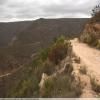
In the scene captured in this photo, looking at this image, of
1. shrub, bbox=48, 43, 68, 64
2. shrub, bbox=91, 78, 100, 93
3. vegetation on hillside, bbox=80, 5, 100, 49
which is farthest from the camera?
vegetation on hillside, bbox=80, 5, 100, 49

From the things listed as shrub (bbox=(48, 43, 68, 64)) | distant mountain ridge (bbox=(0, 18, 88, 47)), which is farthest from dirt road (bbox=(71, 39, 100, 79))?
distant mountain ridge (bbox=(0, 18, 88, 47))

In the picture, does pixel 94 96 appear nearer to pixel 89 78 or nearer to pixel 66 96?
pixel 66 96

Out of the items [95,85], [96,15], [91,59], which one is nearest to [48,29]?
[96,15]

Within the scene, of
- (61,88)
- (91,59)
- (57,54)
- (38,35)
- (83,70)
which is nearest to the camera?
(61,88)

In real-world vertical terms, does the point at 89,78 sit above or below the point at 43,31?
above

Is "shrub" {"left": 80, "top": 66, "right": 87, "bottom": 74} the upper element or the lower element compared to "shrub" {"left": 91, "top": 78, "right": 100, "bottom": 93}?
upper

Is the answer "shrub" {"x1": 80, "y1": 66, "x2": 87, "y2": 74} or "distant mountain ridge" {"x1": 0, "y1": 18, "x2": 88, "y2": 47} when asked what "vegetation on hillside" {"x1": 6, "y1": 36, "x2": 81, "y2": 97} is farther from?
"distant mountain ridge" {"x1": 0, "y1": 18, "x2": 88, "y2": 47}

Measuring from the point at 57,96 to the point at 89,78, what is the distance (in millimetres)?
1374

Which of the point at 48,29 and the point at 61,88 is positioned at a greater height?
the point at 61,88

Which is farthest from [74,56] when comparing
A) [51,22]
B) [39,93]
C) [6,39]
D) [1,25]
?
[1,25]

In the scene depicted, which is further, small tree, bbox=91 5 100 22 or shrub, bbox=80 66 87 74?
small tree, bbox=91 5 100 22

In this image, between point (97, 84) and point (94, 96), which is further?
point (97, 84)

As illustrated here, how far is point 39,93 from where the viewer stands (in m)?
9.27

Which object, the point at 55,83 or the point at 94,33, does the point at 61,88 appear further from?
the point at 94,33
